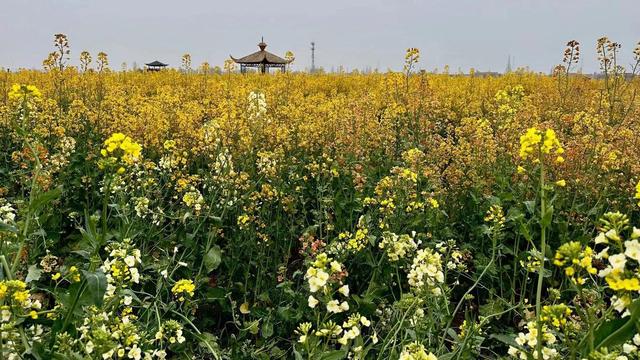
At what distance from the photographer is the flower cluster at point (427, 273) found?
1.84 m

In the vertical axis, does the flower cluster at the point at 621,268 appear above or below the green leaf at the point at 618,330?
above

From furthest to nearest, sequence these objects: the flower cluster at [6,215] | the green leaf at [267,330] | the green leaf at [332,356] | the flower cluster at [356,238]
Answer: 1. the green leaf at [267,330]
2. the flower cluster at [356,238]
3. the flower cluster at [6,215]
4. the green leaf at [332,356]

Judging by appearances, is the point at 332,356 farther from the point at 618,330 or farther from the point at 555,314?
the point at 618,330

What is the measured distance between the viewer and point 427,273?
1.86 meters

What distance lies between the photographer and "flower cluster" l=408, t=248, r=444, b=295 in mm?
1840

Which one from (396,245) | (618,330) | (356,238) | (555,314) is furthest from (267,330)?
(618,330)

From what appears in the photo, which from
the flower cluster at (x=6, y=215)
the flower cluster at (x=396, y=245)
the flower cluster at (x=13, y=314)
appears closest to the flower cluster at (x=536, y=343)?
the flower cluster at (x=396, y=245)

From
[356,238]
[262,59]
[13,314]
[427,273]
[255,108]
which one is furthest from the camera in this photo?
[262,59]

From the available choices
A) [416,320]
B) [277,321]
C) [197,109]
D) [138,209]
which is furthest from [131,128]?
[416,320]

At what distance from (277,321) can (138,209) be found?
0.86 metres

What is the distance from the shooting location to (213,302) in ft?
9.53

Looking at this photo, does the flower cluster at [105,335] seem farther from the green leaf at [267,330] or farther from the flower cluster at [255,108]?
the flower cluster at [255,108]

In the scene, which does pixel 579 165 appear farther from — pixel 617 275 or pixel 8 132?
pixel 8 132

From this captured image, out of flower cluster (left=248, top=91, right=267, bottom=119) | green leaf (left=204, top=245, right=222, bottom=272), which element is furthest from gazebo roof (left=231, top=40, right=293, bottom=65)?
green leaf (left=204, top=245, right=222, bottom=272)
